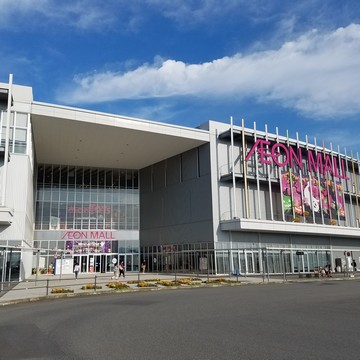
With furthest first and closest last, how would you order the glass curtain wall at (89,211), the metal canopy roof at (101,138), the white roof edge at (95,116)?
the glass curtain wall at (89,211)
the metal canopy roof at (101,138)
the white roof edge at (95,116)

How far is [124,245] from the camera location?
48.7m

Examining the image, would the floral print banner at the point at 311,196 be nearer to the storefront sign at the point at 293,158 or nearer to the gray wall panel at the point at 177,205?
the storefront sign at the point at 293,158

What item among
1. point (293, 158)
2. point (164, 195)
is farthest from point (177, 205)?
point (293, 158)

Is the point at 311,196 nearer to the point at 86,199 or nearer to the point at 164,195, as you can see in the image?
the point at 164,195

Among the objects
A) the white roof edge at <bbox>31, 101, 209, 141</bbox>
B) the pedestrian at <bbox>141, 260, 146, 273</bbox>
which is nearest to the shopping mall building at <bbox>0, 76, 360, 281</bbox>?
the white roof edge at <bbox>31, 101, 209, 141</bbox>

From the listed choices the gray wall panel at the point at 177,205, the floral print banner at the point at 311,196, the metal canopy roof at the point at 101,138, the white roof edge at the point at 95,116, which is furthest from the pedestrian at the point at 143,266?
the floral print banner at the point at 311,196

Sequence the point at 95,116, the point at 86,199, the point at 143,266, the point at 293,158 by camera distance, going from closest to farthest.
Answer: the point at 95,116 → the point at 293,158 → the point at 143,266 → the point at 86,199

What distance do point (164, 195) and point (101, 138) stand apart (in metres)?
10.7

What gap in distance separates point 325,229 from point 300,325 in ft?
120

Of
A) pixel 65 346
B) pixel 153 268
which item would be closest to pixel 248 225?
pixel 153 268

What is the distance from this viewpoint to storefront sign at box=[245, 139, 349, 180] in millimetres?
41062

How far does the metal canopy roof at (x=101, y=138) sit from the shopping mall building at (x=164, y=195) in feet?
0.35

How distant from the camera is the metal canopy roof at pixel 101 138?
Result: 34.0 metres

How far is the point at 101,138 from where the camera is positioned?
1515 inches
